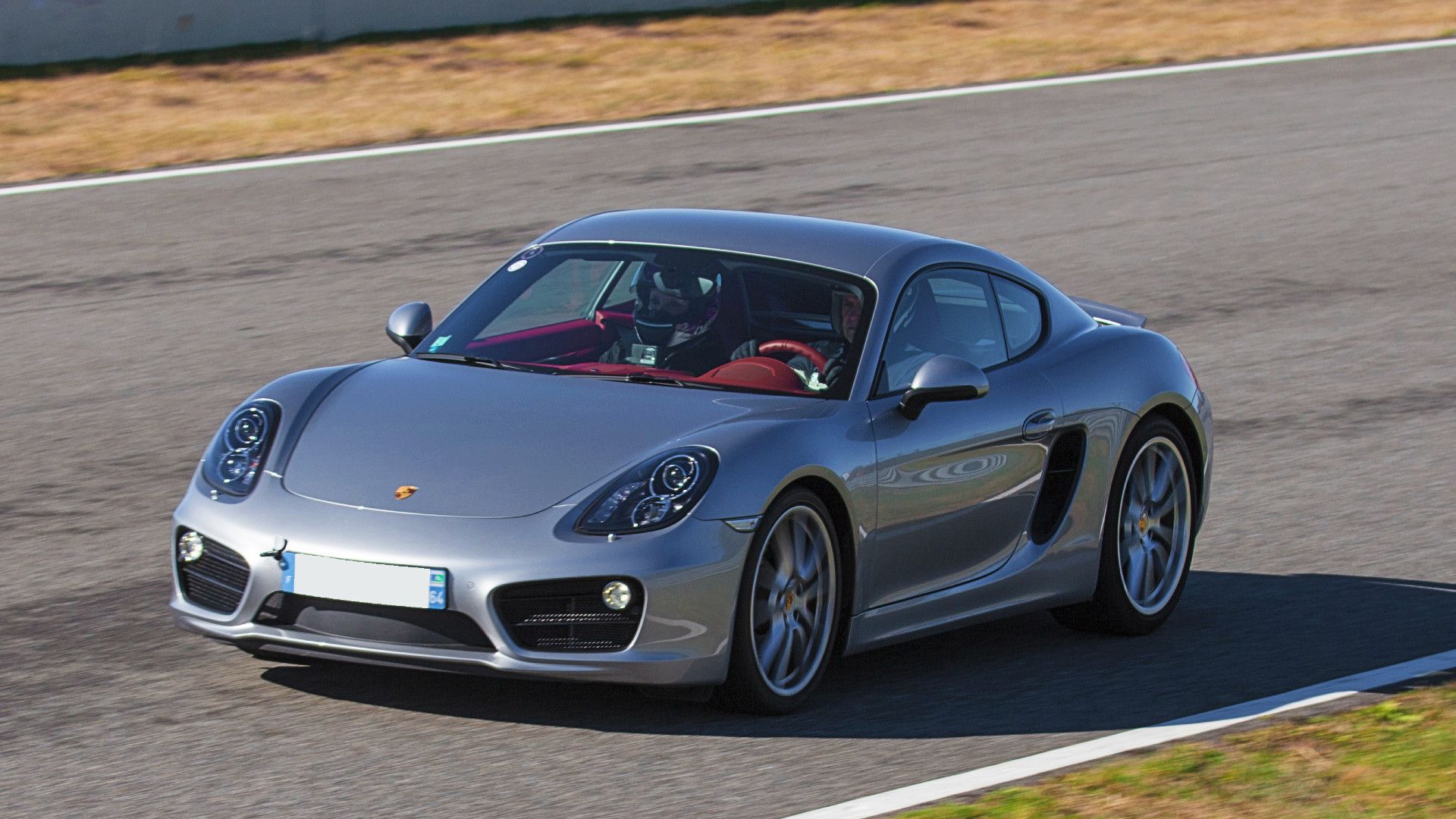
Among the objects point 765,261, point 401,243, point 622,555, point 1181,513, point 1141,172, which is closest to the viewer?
point 622,555

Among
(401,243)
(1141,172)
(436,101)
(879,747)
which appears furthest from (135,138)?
(879,747)

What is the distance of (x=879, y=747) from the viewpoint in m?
5.61

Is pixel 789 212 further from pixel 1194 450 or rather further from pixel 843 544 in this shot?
pixel 843 544

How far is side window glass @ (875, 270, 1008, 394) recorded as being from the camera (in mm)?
6531

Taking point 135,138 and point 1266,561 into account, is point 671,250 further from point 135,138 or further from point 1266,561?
point 135,138

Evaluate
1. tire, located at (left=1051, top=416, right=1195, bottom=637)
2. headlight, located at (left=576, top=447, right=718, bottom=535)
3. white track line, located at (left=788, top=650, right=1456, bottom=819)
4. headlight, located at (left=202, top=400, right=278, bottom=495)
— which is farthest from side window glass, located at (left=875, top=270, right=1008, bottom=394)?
headlight, located at (left=202, top=400, right=278, bottom=495)

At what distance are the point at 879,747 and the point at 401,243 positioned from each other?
8.39 metres

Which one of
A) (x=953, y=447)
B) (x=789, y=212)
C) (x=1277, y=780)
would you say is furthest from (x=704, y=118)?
(x=1277, y=780)

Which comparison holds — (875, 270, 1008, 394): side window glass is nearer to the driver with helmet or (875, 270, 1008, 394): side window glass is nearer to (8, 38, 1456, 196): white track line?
the driver with helmet

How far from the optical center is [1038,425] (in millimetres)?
6730

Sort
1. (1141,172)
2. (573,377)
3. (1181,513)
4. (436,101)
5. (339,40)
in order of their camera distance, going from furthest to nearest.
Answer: (339,40) < (436,101) < (1141,172) < (1181,513) < (573,377)

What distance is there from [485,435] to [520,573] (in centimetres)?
61

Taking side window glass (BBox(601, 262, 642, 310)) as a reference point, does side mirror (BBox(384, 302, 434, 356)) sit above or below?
below

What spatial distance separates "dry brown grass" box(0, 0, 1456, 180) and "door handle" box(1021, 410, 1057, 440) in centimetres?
1026
